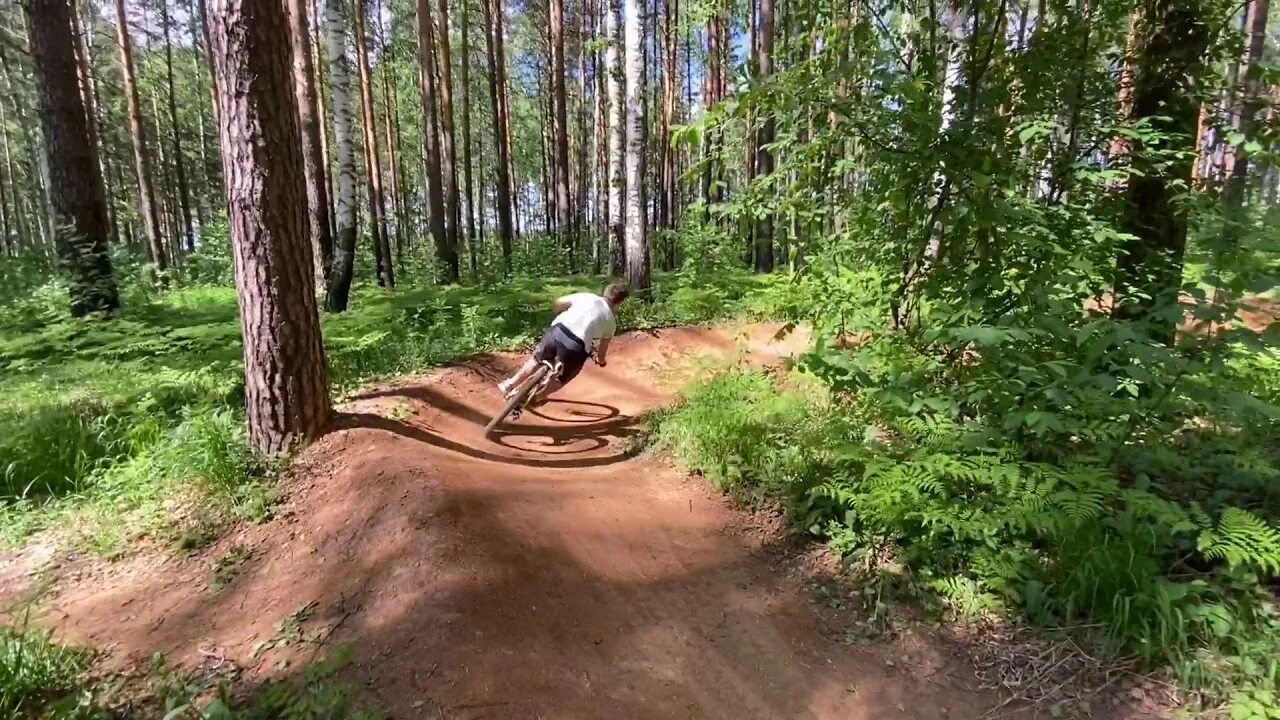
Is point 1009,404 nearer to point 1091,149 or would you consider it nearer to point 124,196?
point 1091,149

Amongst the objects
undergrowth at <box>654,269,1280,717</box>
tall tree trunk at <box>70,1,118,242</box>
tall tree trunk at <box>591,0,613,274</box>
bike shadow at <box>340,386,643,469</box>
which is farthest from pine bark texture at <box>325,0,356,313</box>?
tall tree trunk at <box>591,0,613,274</box>

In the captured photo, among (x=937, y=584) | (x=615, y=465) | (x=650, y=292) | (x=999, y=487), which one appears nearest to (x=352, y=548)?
(x=615, y=465)

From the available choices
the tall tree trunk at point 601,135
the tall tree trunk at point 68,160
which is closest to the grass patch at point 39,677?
the tall tree trunk at point 68,160

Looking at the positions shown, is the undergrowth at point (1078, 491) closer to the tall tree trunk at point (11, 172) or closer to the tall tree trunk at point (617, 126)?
the tall tree trunk at point (617, 126)

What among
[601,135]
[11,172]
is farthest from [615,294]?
[11,172]

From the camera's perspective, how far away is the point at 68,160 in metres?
8.62

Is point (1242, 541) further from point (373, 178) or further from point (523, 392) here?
point (373, 178)

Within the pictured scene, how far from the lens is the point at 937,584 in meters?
3.59

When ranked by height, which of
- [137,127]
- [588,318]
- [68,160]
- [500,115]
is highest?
[500,115]

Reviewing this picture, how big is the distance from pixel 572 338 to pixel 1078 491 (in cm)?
413

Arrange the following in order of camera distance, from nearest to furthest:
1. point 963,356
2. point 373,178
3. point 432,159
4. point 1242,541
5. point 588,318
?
point 1242,541, point 963,356, point 588,318, point 432,159, point 373,178

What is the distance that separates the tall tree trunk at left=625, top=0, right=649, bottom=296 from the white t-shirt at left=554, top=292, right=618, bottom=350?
16.6 ft

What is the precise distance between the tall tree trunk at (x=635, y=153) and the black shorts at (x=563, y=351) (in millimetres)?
5420

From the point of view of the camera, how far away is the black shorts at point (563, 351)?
→ 20.4 ft
